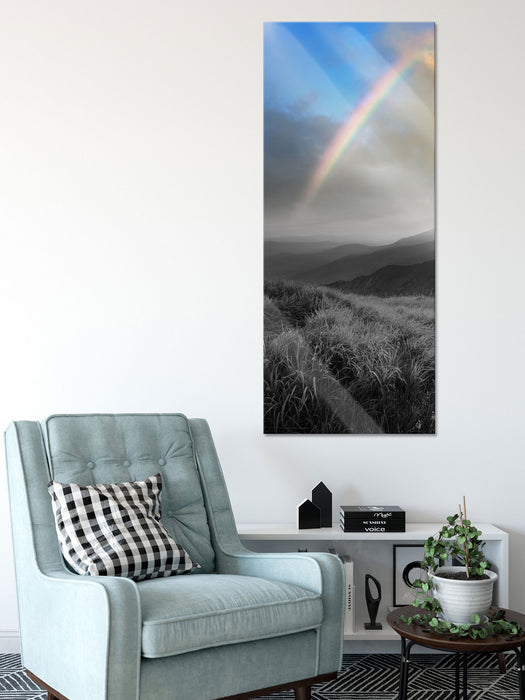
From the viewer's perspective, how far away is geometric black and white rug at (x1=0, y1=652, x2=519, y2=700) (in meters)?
2.70

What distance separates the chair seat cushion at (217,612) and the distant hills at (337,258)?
1.39 meters

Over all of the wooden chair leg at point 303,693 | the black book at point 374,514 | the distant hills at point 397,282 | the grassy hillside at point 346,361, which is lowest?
the wooden chair leg at point 303,693

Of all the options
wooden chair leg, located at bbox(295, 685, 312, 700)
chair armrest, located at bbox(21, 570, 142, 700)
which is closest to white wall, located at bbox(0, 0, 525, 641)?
wooden chair leg, located at bbox(295, 685, 312, 700)

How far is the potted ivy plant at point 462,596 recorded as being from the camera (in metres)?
2.08

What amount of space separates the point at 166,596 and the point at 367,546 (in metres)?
1.24

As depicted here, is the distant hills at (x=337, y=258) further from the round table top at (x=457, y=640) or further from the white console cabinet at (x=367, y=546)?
the round table top at (x=457, y=640)

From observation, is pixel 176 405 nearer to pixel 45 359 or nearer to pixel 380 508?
pixel 45 359

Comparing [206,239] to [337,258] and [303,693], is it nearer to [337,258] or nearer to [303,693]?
[337,258]

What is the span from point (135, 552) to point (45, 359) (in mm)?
1171

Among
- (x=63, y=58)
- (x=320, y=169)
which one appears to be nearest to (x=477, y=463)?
(x=320, y=169)

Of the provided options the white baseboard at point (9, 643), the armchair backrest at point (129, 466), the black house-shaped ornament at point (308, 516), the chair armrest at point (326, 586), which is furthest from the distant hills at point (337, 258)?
the white baseboard at point (9, 643)

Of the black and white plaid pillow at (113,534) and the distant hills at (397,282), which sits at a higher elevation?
the distant hills at (397,282)

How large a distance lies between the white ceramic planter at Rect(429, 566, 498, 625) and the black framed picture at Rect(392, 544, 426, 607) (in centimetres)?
100

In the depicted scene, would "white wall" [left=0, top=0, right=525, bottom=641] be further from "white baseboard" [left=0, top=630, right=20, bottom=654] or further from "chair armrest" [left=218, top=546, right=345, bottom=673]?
"chair armrest" [left=218, top=546, right=345, bottom=673]
